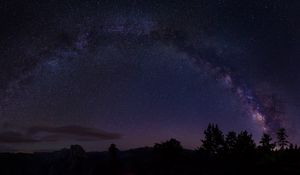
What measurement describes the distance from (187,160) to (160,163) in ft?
16.4

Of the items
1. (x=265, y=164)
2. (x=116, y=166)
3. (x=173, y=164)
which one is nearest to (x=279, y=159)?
(x=265, y=164)

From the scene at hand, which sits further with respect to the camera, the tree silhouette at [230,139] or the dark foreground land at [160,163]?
the tree silhouette at [230,139]

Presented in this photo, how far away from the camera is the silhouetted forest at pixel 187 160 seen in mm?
25489

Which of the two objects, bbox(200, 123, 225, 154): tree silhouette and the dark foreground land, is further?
bbox(200, 123, 225, 154): tree silhouette

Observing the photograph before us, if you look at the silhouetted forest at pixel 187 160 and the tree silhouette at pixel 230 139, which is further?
the tree silhouette at pixel 230 139

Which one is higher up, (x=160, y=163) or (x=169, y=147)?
(x=169, y=147)

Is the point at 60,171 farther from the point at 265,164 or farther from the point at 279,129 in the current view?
the point at 265,164

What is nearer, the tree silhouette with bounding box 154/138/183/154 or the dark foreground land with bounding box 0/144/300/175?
the dark foreground land with bounding box 0/144/300/175

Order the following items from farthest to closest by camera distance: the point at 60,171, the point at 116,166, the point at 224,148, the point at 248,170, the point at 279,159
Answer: the point at 60,171 → the point at 224,148 → the point at 248,170 → the point at 279,159 → the point at 116,166

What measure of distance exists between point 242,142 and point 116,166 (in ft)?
113

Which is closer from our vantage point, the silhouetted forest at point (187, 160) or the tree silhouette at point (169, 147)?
the silhouetted forest at point (187, 160)

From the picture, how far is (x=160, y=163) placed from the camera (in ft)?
176

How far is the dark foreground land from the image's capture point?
975 inches

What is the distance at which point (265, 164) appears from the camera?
1059 inches
